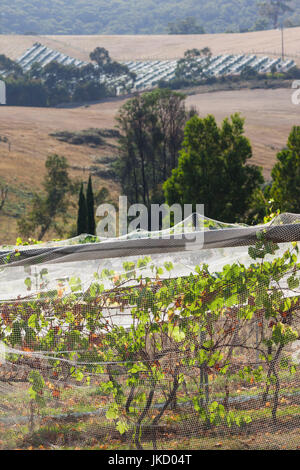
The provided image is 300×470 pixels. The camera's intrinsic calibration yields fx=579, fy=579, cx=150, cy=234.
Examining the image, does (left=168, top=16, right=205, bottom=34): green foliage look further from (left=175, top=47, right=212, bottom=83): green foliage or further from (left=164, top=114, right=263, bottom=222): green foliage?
(left=164, top=114, right=263, bottom=222): green foliage

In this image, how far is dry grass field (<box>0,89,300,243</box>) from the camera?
37.0 metres

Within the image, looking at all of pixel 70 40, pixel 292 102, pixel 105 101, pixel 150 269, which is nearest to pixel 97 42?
pixel 70 40

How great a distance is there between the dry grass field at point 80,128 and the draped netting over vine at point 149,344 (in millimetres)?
23143

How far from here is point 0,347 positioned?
2865 mm

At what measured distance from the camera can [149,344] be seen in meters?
3.00

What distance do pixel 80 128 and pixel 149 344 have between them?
50486 mm

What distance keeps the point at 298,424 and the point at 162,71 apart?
8421cm

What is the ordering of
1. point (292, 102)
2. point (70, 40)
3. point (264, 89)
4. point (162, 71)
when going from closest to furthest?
point (292, 102) < point (264, 89) < point (162, 71) < point (70, 40)

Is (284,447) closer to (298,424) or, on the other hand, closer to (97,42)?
(298,424)

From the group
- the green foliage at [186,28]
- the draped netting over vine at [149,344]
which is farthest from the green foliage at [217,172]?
the green foliage at [186,28]

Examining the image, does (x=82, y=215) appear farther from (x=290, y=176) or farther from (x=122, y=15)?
(x=122, y=15)

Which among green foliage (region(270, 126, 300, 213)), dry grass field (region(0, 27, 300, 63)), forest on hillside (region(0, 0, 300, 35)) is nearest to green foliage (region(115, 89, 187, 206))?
green foliage (region(270, 126, 300, 213))

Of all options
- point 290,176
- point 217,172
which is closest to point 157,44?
point 217,172

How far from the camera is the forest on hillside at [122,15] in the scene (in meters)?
147
